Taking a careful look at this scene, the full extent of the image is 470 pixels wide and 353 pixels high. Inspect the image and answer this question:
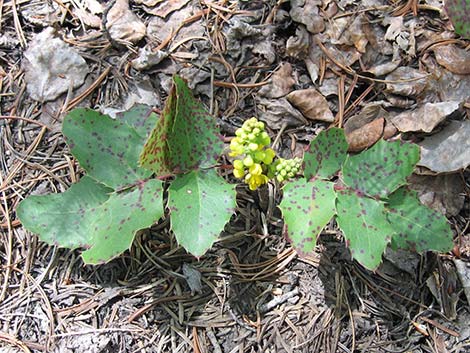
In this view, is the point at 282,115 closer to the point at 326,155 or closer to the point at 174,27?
the point at 326,155

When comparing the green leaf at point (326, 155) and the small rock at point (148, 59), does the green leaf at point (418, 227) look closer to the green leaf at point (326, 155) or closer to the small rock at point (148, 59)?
the green leaf at point (326, 155)

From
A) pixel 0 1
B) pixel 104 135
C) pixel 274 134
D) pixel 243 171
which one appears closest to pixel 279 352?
pixel 243 171

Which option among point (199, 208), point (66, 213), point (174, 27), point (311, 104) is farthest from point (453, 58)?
point (66, 213)

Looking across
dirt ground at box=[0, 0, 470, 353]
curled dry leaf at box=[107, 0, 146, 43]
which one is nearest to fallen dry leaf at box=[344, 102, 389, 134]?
dirt ground at box=[0, 0, 470, 353]

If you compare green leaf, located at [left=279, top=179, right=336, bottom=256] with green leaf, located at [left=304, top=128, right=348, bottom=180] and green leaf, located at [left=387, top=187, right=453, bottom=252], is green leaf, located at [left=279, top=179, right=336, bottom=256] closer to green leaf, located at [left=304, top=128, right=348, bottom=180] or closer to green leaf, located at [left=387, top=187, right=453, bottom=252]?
green leaf, located at [left=304, top=128, right=348, bottom=180]

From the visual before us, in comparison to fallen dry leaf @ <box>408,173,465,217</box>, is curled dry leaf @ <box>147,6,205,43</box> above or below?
above

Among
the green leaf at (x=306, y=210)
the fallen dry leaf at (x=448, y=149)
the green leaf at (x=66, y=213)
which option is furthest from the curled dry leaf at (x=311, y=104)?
the green leaf at (x=66, y=213)
